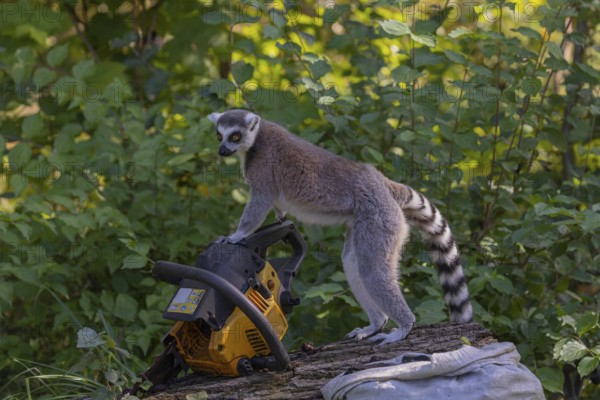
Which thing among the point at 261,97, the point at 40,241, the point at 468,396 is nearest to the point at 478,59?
the point at 261,97

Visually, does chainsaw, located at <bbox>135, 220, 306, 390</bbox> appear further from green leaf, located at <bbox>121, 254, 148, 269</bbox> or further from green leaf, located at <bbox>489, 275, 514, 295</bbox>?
green leaf, located at <bbox>489, 275, 514, 295</bbox>

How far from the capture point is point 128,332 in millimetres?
5246

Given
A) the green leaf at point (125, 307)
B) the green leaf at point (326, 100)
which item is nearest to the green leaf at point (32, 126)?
the green leaf at point (125, 307)

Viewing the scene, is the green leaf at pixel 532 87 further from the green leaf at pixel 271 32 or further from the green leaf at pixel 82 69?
the green leaf at pixel 82 69

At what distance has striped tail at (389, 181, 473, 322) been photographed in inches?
171

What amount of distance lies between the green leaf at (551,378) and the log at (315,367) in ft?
2.69

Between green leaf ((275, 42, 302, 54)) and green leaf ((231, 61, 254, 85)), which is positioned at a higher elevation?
green leaf ((275, 42, 302, 54))

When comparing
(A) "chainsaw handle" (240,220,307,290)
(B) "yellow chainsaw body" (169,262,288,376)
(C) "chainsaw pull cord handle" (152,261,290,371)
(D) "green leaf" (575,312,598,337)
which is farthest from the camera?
(D) "green leaf" (575,312,598,337)

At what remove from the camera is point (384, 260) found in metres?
4.29

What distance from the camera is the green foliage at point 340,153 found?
496cm

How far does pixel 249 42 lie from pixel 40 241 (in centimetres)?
218

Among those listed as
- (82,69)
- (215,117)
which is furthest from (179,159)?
(82,69)

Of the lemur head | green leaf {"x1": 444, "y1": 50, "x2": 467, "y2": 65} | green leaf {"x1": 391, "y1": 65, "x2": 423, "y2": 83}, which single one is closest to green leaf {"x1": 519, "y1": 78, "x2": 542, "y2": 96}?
green leaf {"x1": 444, "y1": 50, "x2": 467, "y2": 65}

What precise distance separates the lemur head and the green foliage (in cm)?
49
